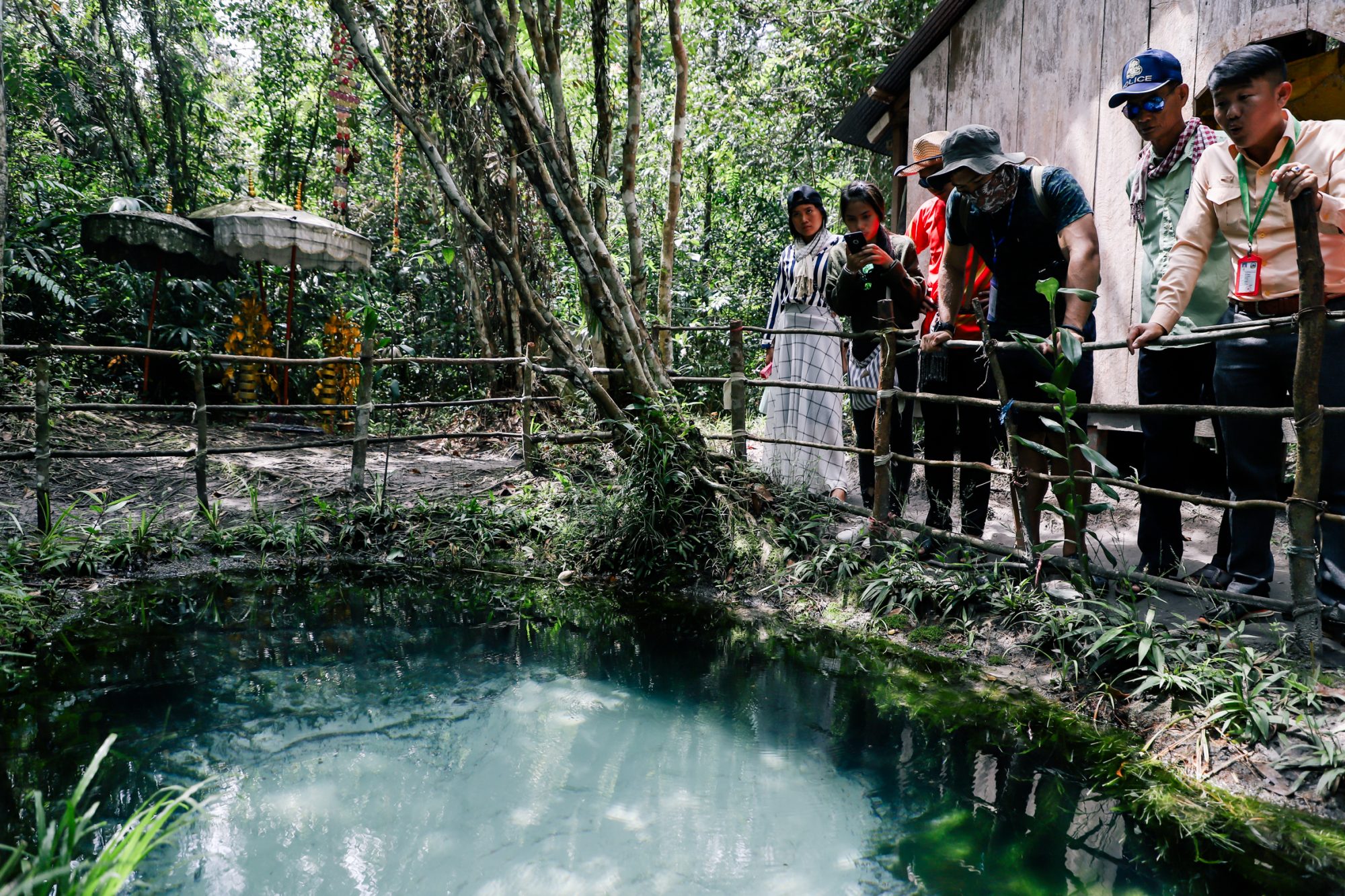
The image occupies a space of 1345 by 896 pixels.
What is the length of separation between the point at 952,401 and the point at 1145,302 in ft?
2.38

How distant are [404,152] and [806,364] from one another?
8247 mm

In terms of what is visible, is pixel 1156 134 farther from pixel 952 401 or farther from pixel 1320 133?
pixel 952 401

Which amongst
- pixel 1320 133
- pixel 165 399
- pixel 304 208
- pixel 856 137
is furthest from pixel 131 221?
pixel 1320 133

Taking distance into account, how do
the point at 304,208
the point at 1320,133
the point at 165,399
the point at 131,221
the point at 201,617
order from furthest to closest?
the point at 304,208 → the point at 165,399 → the point at 131,221 → the point at 201,617 → the point at 1320,133

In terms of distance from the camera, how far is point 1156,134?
2.96 meters

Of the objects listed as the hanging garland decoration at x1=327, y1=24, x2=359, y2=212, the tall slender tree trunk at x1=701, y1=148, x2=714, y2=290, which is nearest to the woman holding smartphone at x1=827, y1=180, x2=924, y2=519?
the tall slender tree trunk at x1=701, y1=148, x2=714, y2=290

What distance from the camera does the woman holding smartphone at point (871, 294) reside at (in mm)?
3820

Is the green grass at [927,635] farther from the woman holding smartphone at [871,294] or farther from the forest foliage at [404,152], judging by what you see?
the forest foliage at [404,152]

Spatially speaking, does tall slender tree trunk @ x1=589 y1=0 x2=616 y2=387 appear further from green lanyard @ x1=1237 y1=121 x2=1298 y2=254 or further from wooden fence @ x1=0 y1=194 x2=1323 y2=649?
green lanyard @ x1=1237 y1=121 x2=1298 y2=254

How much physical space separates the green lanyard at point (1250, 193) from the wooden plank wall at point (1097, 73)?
1.94 metres

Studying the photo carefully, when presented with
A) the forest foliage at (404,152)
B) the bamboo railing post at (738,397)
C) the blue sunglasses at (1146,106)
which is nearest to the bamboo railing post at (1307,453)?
the blue sunglasses at (1146,106)

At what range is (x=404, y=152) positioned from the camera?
1105 centimetres

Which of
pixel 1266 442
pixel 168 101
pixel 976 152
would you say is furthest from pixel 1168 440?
pixel 168 101

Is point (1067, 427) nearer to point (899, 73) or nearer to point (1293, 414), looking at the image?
point (1293, 414)
